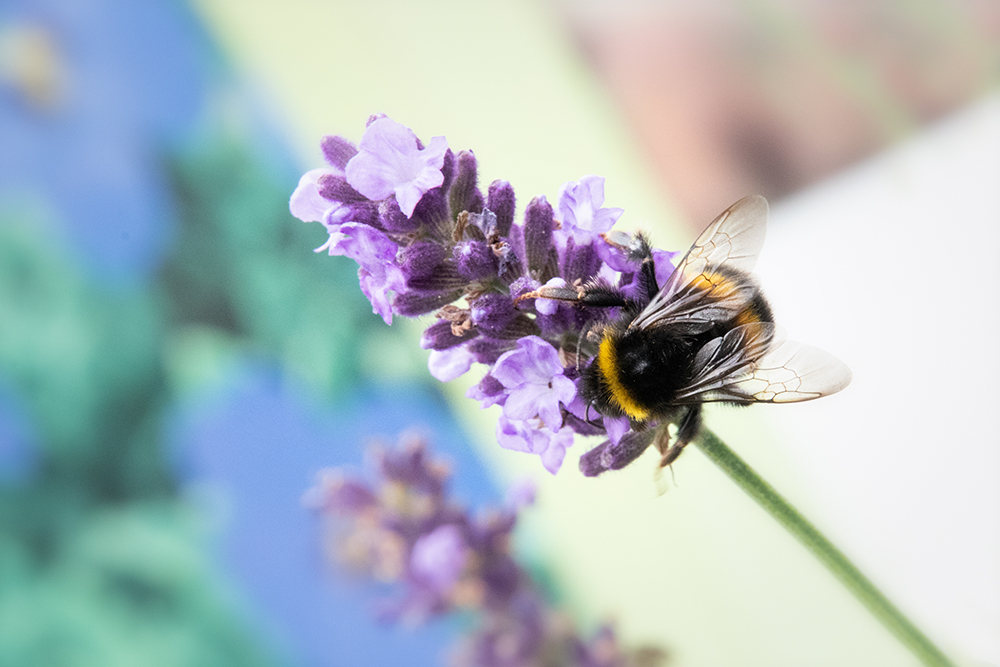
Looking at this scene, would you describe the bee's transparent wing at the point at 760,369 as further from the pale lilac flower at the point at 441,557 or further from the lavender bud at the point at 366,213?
the pale lilac flower at the point at 441,557

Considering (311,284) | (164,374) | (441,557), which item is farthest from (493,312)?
(164,374)

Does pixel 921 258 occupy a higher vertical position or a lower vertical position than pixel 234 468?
lower

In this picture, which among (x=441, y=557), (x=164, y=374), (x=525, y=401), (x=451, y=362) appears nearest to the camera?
(x=525, y=401)

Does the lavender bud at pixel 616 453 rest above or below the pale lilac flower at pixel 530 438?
below

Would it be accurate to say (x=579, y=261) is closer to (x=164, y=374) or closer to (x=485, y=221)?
(x=485, y=221)

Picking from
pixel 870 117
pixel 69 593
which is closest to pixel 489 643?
pixel 69 593

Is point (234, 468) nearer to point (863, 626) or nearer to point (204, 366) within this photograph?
point (204, 366)

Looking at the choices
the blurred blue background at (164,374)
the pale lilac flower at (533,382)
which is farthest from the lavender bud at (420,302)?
the blurred blue background at (164,374)
